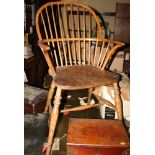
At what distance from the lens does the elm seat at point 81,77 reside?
125cm

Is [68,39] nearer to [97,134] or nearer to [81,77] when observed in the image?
[81,77]

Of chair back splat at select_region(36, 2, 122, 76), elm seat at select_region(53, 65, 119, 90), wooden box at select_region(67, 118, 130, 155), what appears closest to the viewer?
wooden box at select_region(67, 118, 130, 155)

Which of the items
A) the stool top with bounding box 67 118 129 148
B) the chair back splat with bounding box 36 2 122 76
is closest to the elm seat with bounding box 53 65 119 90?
the chair back splat with bounding box 36 2 122 76

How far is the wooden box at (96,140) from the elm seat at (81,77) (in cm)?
26

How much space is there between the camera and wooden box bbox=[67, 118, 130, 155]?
42.8 inches

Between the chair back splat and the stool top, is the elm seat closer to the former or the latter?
the chair back splat

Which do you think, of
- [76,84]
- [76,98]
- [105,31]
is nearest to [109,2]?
[105,31]

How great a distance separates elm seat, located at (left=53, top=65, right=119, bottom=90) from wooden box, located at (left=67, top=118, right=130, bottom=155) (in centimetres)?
26

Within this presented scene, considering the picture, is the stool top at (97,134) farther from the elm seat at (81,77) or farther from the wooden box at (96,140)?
the elm seat at (81,77)

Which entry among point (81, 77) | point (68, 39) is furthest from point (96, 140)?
point (68, 39)
